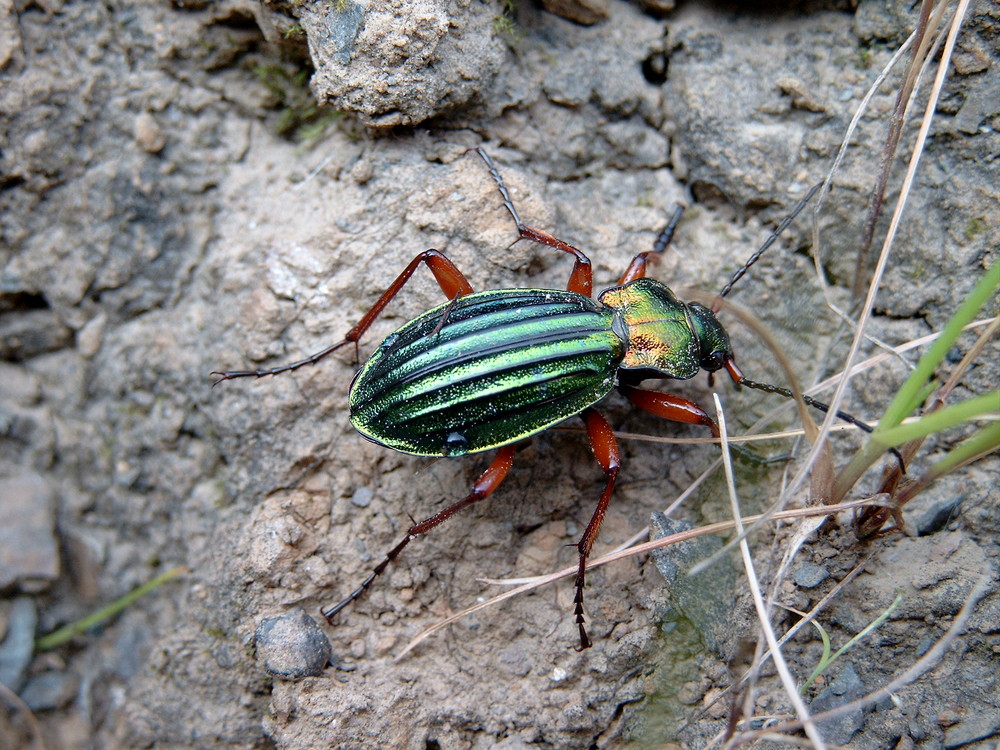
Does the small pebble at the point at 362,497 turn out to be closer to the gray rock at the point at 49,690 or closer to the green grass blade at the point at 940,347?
the gray rock at the point at 49,690

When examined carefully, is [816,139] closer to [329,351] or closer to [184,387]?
[329,351]

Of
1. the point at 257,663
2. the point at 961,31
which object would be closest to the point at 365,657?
the point at 257,663

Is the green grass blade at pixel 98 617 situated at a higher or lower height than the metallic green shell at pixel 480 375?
lower

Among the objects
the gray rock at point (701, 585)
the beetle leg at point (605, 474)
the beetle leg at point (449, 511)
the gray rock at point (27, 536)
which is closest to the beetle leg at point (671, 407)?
the beetle leg at point (605, 474)

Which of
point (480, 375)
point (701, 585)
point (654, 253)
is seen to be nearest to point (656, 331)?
point (654, 253)

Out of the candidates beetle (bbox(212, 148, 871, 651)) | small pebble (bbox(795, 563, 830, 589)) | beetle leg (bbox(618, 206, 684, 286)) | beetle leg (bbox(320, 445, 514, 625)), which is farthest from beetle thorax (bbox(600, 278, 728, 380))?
small pebble (bbox(795, 563, 830, 589))

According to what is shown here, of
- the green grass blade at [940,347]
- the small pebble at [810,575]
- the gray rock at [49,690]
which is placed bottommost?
the gray rock at [49,690]

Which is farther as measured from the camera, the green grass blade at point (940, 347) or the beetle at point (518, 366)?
the beetle at point (518, 366)
